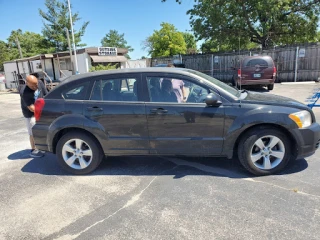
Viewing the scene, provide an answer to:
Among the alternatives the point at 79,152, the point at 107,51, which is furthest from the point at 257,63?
the point at 107,51

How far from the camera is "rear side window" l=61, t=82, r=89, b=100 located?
3859 mm

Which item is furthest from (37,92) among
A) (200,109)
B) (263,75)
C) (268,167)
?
(263,75)

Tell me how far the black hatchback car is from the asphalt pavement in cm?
33

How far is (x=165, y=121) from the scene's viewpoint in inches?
143

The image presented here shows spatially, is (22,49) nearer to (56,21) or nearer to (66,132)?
(56,21)

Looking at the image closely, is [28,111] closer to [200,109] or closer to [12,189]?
[12,189]

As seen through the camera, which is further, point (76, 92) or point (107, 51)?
point (107, 51)

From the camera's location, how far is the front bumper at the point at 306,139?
3385 millimetres

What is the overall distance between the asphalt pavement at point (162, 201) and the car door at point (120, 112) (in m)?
0.49

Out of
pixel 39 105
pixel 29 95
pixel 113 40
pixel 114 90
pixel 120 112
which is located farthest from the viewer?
pixel 113 40

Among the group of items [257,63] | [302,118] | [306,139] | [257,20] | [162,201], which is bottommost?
[162,201]

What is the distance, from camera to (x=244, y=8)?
17.9m

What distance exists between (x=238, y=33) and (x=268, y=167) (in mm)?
18647

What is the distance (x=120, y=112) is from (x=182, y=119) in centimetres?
94
